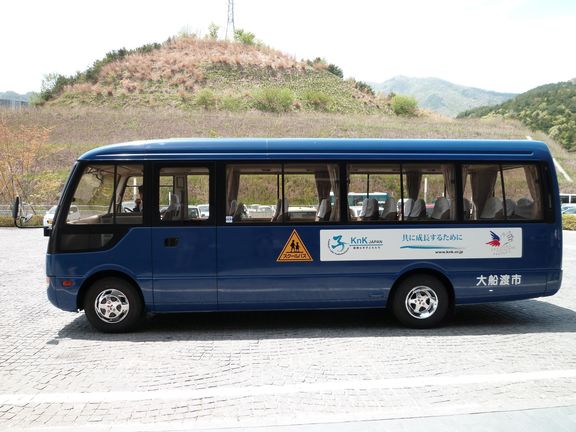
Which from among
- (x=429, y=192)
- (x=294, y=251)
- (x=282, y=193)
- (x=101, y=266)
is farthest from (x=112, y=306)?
(x=429, y=192)

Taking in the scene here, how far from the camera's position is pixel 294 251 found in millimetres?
7023

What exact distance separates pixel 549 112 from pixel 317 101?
53.7 meters

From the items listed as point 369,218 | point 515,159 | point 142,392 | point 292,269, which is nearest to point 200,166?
point 292,269

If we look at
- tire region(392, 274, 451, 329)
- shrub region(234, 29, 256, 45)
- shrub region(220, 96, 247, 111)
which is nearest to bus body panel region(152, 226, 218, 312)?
tire region(392, 274, 451, 329)

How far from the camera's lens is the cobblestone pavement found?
14.5 ft

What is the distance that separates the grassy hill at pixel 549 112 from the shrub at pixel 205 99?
45.6m

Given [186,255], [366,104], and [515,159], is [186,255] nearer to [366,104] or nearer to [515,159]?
[515,159]

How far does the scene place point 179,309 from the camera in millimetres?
6973

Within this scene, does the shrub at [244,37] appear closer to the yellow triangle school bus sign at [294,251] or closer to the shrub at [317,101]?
the shrub at [317,101]

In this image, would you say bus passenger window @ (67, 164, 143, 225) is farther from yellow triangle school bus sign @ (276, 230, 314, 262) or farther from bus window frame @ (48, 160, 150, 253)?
yellow triangle school bus sign @ (276, 230, 314, 262)

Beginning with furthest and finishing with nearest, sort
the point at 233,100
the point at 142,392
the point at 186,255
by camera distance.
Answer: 1. the point at 233,100
2. the point at 186,255
3. the point at 142,392

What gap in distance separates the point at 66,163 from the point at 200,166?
35344 mm

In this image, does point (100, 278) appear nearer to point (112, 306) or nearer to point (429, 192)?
point (112, 306)

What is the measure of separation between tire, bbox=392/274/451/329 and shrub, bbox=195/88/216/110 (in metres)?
54.9
